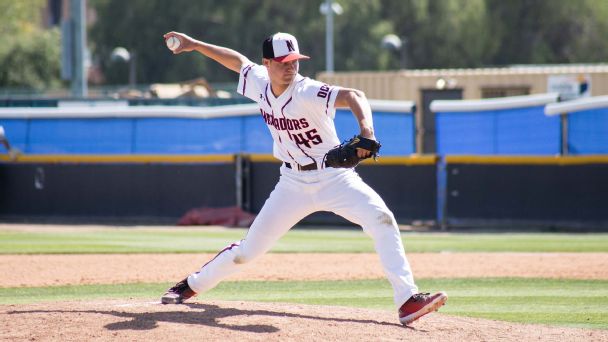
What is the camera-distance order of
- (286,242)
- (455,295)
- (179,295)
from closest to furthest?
(179,295), (455,295), (286,242)

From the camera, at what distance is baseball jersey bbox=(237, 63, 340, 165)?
664 cm

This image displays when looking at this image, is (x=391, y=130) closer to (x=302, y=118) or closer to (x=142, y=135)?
(x=142, y=135)

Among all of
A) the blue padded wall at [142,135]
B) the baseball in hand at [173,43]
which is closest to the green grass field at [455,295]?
the baseball in hand at [173,43]

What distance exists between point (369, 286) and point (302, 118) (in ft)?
11.2

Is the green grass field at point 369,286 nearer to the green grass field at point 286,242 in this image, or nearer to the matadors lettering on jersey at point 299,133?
the green grass field at point 286,242

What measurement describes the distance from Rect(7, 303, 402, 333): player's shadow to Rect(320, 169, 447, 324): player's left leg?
0.29m

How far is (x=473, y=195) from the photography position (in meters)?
16.4

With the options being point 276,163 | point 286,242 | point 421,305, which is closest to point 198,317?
point 421,305

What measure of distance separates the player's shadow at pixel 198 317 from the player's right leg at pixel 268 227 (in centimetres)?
27

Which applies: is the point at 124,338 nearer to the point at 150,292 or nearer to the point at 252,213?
the point at 150,292

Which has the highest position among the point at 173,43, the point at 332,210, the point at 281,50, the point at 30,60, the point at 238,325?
the point at 30,60

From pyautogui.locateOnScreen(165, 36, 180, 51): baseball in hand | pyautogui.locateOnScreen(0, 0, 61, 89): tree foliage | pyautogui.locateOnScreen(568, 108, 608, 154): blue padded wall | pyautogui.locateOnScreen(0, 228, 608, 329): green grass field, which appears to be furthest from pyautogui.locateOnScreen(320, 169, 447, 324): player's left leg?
pyautogui.locateOnScreen(0, 0, 61, 89): tree foliage

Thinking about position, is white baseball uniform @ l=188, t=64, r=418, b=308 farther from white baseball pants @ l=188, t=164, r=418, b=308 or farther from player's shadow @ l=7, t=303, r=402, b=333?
player's shadow @ l=7, t=303, r=402, b=333

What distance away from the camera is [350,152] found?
247 inches
